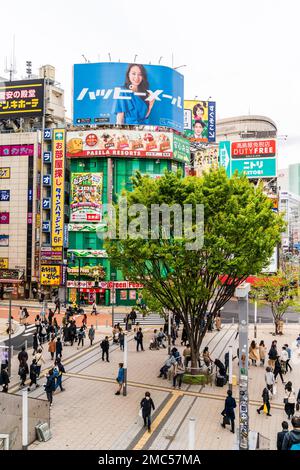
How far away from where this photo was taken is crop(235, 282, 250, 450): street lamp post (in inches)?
507

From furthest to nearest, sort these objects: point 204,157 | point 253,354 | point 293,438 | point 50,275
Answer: point 204,157
point 50,275
point 253,354
point 293,438

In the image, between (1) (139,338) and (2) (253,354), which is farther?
(1) (139,338)

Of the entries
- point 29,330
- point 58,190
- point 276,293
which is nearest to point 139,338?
point 29,330

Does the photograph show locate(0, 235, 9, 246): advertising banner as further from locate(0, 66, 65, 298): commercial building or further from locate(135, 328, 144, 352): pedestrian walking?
locate(135, 328, 144, 352): pedestrian walking

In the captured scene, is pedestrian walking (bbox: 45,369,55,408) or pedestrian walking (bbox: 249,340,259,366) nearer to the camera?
pedestrian walking (bbox: 45,369,55,408)

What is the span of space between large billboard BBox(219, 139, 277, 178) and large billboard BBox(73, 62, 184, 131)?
49.3 ft

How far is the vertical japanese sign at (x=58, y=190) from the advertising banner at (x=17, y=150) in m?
3.82

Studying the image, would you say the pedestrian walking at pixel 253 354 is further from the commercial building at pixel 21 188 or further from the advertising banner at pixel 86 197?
the commercial building at pixel 21 188

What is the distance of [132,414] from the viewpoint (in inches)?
710

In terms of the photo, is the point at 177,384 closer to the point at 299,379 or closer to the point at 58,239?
the point at 299,379

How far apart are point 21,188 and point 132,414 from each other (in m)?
41.7

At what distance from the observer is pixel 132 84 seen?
5238 centimetres

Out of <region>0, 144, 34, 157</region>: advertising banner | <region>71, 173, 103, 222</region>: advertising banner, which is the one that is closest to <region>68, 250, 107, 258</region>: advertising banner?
<region>71, 173, 103, 222</region>: advertising banner

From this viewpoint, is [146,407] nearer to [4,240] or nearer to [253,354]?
[253,354]
